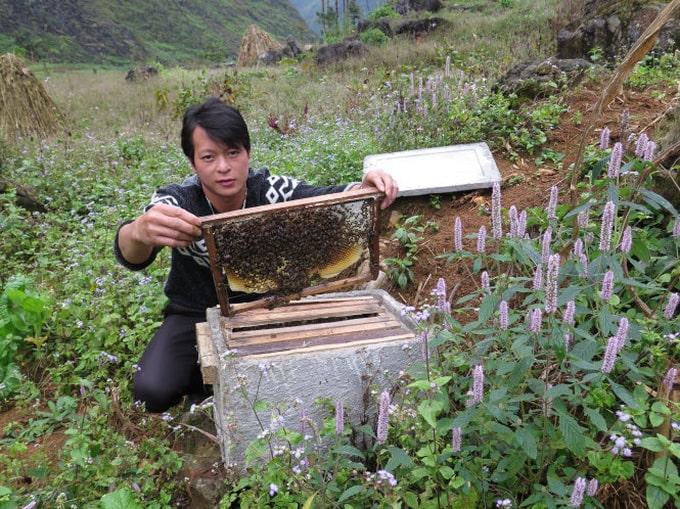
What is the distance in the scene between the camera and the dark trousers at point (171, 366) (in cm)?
308

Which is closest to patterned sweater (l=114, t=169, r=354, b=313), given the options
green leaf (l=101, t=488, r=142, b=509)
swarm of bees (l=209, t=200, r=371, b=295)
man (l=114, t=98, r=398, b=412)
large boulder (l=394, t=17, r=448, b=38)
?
man (l=114, t=98, r=398, b=412)

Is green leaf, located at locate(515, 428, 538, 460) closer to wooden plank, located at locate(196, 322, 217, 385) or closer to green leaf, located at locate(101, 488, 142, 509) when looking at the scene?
wooden plank, located at locate(196, 322, 217, 385)

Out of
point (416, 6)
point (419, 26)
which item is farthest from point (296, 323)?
point (416, 6)

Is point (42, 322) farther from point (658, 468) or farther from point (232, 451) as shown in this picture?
point (658, 468)

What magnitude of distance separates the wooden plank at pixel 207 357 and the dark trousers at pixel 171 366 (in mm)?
573

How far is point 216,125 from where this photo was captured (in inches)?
111

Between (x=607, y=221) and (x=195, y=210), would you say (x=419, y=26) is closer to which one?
(x=195, y=210)

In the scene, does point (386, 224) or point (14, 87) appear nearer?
point (386, 224)

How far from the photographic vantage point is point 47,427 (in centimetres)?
298

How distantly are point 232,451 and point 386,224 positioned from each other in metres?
2.67

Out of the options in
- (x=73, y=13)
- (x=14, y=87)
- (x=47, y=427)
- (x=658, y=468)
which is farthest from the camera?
(x=73, y=13)

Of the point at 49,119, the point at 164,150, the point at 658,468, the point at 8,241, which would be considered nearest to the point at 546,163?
the point at 658,468

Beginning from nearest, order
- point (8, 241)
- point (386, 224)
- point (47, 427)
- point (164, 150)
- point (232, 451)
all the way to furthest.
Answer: point (232, 451) → point (47, 427) → point (386, 224) → point (8, 241) → point (164, 150)

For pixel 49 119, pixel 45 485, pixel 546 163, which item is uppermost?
pixel 49 119
